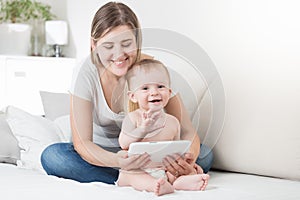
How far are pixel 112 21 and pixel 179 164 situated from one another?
17.5 inches

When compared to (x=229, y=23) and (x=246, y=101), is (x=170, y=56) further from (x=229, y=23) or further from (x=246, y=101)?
(x=229, y=23)

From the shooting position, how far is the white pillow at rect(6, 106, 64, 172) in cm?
194

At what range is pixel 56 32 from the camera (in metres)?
3.55


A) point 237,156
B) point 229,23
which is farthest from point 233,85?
point 229,23

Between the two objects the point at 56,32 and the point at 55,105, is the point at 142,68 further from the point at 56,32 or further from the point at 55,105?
the point at 56,32

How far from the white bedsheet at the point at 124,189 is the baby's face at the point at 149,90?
23cm

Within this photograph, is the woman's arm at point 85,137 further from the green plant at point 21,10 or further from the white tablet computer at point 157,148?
the green plant at point 21,10

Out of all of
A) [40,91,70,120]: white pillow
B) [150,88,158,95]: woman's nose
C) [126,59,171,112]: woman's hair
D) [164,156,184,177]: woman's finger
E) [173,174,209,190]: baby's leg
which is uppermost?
[126,59,171,112]: woman's hair

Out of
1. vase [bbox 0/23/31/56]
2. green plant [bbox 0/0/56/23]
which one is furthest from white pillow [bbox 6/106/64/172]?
green plant [bbox 0/0/56/23]

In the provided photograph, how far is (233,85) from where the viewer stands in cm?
189

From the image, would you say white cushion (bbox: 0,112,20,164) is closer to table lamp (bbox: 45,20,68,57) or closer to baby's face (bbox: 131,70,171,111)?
baby's face (bbox: 131,70,171,111)

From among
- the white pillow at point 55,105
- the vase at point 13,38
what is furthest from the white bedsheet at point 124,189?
the vase at point 13,38

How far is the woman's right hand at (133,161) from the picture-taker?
58.2 inches

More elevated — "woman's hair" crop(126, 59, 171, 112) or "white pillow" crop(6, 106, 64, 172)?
"woman's hair" crop(126, 59, 171, 112)
